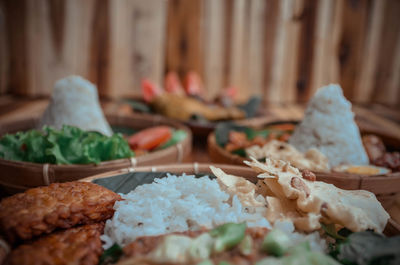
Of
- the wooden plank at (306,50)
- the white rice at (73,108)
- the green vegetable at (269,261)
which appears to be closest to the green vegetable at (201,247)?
the green vegetable at (269,261)

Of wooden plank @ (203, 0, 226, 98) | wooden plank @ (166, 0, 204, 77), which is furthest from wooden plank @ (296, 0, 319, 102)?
wooden plank @ (166, 0, 204, 77)

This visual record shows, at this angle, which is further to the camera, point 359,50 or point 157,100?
point 359,50

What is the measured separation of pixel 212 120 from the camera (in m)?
2.92

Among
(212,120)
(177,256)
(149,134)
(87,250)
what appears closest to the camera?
(177,256)

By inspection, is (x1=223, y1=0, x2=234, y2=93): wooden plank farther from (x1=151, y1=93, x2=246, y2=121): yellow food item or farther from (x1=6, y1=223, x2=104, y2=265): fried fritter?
(x1=6, y1=223, x2=104, y2=265): fried fritter

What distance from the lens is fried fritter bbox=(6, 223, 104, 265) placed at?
0.85m

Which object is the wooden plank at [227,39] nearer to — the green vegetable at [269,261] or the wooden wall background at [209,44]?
the wooden wall background at [209,44]

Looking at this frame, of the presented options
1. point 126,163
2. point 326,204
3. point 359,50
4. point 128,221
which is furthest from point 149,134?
point 359,50

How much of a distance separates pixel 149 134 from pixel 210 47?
245cm

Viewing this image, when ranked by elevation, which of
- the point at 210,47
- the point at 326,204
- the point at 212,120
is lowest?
the point at 212,120

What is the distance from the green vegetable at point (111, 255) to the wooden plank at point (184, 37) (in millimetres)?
3543

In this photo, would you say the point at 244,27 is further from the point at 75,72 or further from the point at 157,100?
the point at 75,72

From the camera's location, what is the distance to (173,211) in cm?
108

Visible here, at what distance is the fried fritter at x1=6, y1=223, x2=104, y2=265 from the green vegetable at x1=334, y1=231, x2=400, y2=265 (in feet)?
2.09
